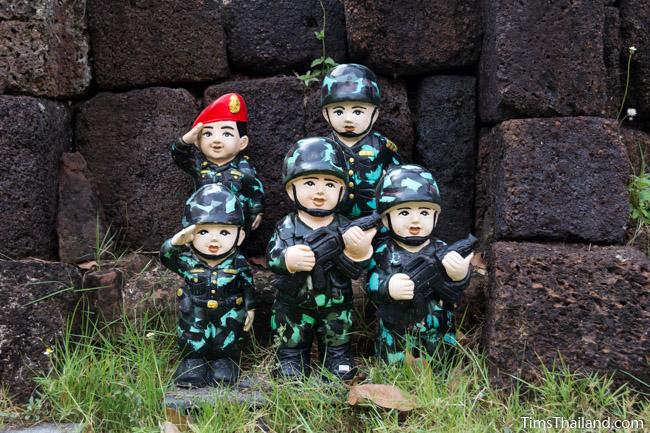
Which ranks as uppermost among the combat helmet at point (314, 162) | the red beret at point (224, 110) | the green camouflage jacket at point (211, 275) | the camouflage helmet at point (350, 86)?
the camouflage helmet at point (350, 86)

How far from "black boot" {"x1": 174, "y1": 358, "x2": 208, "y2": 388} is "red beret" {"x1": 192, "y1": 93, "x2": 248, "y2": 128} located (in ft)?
3.86

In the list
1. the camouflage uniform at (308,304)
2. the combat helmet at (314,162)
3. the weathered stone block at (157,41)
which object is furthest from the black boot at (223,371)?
the weathered stone block at (157,41)

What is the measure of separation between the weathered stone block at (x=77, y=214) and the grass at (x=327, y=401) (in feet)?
1.86

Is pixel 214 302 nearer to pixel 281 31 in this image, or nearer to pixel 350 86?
pixel 350 86

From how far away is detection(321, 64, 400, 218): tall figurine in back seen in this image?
338 centimetres

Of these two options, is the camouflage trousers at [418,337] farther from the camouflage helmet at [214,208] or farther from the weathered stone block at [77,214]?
the weathered stone block at [77,214]

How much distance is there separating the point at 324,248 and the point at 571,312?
106 centimetres

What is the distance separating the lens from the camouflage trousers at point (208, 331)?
316 cm

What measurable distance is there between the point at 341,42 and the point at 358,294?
4.53 feet

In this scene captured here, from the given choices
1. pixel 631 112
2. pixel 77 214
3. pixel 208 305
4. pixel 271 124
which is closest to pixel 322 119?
pixel 271 124

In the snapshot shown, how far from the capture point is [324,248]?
3.02 meters

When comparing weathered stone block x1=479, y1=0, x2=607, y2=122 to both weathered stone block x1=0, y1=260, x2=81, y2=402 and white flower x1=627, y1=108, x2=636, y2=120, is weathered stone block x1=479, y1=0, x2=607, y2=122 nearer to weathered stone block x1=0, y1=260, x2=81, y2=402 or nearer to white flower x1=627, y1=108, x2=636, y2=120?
white flower x1=627, y1=108, x2=636, y2=120

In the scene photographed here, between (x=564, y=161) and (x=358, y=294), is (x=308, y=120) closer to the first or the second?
(x=358, y=294)

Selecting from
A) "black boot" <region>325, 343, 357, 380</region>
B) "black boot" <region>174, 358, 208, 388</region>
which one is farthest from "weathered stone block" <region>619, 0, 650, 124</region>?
"black boot" <region>174, 358, 208, 388</region>
